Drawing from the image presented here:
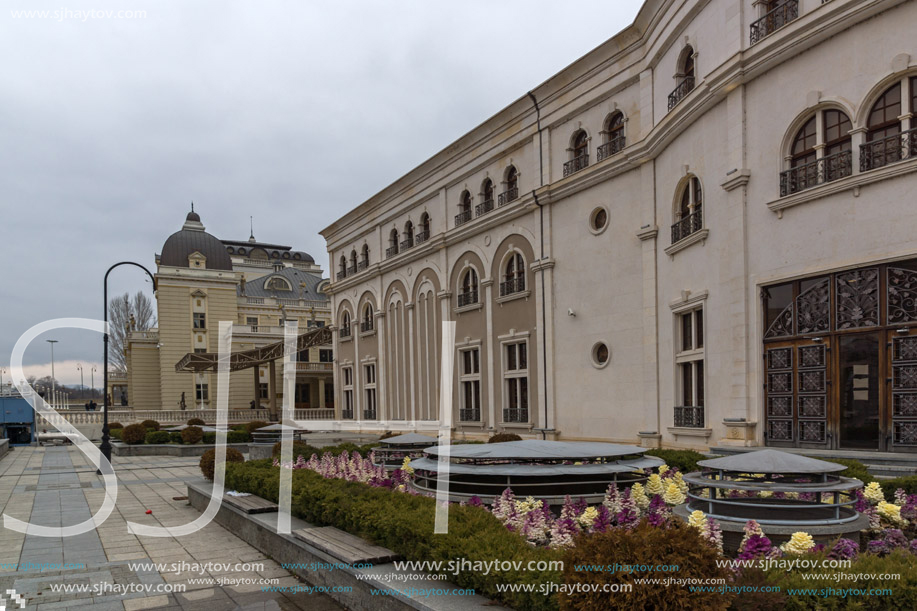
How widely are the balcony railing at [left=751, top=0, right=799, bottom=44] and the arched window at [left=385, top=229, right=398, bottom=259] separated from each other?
82.7ft

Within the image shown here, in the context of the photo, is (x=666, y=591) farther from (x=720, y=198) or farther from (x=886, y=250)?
(x=720, y=198)

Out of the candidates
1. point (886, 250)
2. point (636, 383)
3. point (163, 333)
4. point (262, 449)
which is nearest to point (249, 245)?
point (163, 333)

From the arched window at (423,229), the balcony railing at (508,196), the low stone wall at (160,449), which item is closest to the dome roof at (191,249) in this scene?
the arched window at (423,229)

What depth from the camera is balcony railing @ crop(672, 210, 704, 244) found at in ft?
56.4

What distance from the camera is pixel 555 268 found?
2438 cm

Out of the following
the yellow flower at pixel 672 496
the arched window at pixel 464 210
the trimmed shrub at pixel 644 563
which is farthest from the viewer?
the arched window at pixel 464 210

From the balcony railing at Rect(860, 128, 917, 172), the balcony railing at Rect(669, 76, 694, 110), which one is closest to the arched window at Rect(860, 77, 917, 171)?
the balcony railing at Rect(860, 128, 917, 172)

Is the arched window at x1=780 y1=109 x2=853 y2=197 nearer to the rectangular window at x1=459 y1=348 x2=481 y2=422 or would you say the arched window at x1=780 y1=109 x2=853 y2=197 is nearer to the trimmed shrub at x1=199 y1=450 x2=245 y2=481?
the trimmed shrub at x1=199 y1=450 x2=245 y2=481

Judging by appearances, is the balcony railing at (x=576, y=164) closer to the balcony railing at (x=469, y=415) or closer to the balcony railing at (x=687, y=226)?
the balcony railing at (x=687, y=226)

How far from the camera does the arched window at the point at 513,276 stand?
1043 inches

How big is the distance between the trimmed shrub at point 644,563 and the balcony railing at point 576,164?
64.9ft

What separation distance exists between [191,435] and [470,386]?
1266cm

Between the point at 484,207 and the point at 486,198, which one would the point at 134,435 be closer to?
the point at 484,207

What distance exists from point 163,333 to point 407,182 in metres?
32.2
